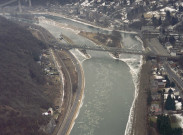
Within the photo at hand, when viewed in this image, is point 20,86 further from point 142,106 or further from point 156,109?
point 156,109

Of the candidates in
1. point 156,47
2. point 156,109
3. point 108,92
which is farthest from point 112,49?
point 156,109

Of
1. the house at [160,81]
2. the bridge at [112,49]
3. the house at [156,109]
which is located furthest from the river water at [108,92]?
the house at [160,81]

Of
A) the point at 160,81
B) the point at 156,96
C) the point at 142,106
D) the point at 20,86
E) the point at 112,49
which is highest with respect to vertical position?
the point at 112,49

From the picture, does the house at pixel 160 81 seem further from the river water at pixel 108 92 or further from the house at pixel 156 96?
the river water at pixel 108 92

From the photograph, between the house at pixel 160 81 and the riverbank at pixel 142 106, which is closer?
the riverbank at pixel 142 106

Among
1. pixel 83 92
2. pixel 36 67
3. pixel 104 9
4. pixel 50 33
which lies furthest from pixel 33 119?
pixel 104 9

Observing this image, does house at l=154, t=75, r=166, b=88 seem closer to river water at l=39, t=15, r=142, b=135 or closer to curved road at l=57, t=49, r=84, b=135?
river water at l=39, t=15, r=142, b=135

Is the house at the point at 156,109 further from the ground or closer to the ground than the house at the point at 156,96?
closer to the ground

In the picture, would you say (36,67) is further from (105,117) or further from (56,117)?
(105,117)
